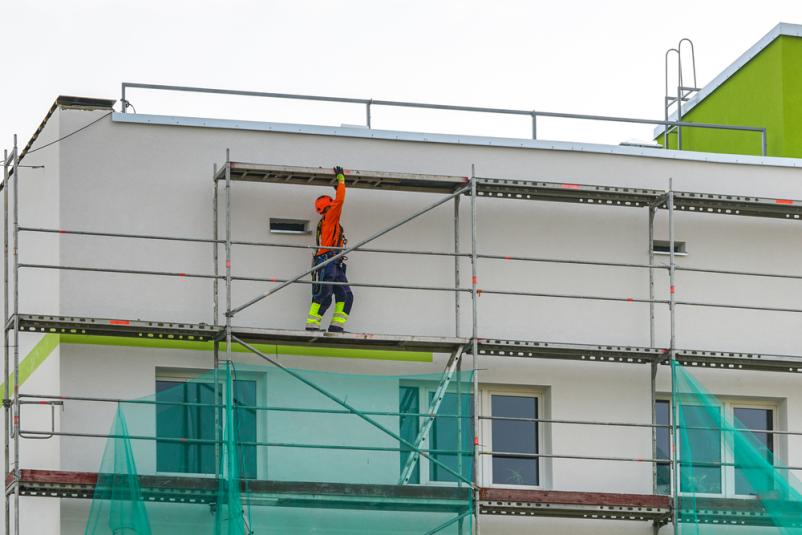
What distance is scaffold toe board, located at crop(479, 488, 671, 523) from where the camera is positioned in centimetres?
2092

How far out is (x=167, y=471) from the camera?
66.5 feet

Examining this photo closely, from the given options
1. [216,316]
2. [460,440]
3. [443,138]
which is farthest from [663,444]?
[216,316]

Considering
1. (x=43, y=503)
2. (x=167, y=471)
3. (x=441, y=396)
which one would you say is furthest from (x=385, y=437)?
(x=43, y=503)

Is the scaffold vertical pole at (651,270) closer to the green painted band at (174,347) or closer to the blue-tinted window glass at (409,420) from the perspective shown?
the green painted band at (174,347)

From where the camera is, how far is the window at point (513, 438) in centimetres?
2186

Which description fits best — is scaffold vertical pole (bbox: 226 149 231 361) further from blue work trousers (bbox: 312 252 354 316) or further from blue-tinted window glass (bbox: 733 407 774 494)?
blue-tinted window glass (bbox: 733 407 774 494)

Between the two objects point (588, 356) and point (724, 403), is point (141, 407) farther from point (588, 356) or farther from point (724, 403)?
point (724, 403)

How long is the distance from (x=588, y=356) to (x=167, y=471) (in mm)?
4654

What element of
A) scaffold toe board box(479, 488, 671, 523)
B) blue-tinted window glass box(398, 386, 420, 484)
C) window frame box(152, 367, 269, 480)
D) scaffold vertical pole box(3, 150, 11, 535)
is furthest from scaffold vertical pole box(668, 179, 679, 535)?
scaffold vertical pole box(3, 150, 11, 535)

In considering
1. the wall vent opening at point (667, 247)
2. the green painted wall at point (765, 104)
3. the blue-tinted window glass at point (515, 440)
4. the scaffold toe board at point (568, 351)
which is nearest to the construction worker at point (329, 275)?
the scaffold toe board at point (568, 351)

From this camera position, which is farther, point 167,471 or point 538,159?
point 538,159

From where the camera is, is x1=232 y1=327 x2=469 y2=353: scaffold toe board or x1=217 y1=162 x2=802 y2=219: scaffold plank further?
x1=217 y1=162 x2=802 y2=219: scaffold plank

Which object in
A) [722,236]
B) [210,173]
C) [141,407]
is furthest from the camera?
[722,236]

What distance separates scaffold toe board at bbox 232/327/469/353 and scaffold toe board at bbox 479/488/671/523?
63.0 inches
